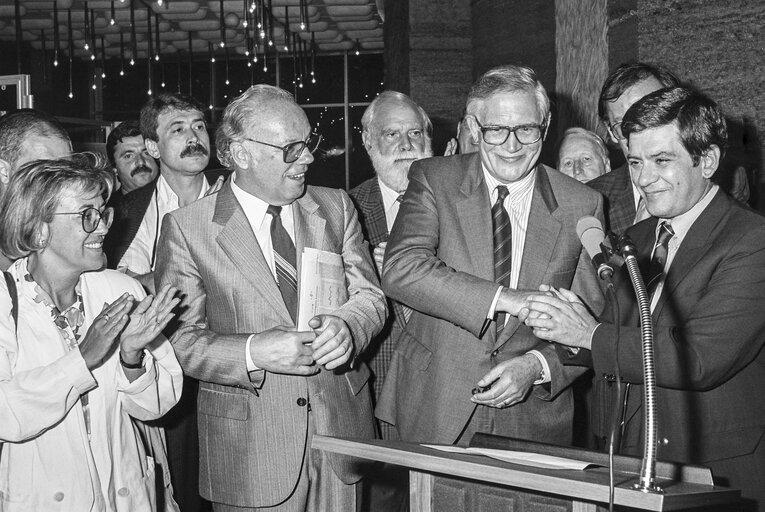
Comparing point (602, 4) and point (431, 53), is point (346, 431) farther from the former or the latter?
point (431, 53)

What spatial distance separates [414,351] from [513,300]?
456 mm

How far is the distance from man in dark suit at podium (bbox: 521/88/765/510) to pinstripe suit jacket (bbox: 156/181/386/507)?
74 cm

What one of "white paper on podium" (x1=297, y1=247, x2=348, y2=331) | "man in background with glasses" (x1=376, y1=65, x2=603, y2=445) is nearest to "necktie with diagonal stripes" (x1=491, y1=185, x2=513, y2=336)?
"man in background with glasses" (x1=376, y1=65, x2=603, y2=445)

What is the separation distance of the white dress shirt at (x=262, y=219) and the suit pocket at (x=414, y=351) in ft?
1.70

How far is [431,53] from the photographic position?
8289 mm

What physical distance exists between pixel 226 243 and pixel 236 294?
0.57 ft

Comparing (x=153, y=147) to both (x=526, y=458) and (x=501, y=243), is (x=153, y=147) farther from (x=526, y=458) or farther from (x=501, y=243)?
(x=526, y=458)

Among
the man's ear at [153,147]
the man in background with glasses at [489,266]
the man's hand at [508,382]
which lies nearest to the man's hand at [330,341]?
the man in background with glasses at [489,266]

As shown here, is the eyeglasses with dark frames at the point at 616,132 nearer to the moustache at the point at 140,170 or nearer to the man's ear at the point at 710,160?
the man's ear at the point at 710,160

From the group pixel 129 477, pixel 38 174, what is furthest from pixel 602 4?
pixel 129 477

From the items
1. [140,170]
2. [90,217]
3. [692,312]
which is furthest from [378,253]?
[140,170]

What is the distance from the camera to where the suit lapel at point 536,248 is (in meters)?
3.01

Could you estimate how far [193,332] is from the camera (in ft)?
10.0

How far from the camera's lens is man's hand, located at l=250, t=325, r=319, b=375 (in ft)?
9.45
